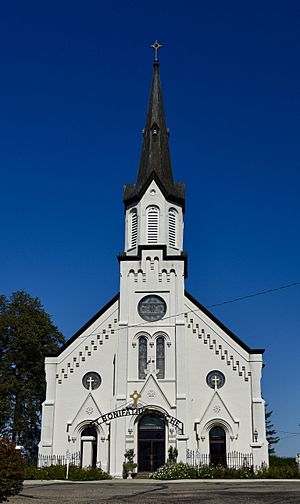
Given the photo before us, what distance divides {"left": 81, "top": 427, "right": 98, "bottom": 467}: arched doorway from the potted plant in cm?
294

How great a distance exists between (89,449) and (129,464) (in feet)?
13.0

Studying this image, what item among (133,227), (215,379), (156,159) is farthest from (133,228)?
(215,379)

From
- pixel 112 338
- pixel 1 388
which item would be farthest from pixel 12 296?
pixel 112 338

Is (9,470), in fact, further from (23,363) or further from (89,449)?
(23,363)

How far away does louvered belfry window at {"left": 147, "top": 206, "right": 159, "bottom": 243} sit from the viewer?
43.4m

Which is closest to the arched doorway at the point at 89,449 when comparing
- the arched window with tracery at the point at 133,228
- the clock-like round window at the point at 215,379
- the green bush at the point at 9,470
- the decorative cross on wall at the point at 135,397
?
the decorative cross on wall at the point at 135,397

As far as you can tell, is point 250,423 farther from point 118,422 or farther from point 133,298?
point 133,298

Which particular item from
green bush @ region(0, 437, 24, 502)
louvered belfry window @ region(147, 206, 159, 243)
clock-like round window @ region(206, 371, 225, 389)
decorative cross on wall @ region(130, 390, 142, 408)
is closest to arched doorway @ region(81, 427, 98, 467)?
decorative cross on wall @ region(130, 390, 142, 408)

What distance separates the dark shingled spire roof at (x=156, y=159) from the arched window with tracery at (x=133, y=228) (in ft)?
3.17

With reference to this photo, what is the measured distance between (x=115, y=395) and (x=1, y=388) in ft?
37.6

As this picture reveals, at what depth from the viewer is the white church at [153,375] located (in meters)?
38.9

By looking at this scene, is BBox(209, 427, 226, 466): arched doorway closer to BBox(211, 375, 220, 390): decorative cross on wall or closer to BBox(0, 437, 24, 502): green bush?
BBox(211, 375, 220, 390): decorative cross on wall

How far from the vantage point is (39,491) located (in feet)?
75.9

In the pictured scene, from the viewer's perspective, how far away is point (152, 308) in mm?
42094
